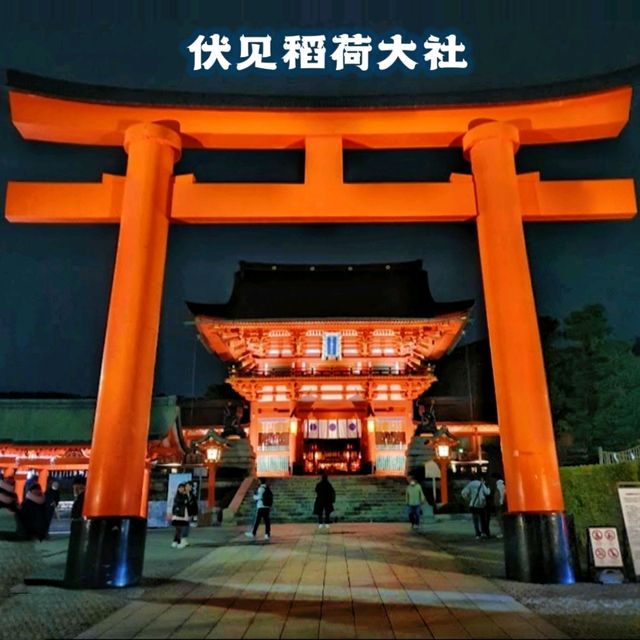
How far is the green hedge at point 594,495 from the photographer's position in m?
6.93

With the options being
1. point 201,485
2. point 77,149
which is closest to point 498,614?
point 77,149

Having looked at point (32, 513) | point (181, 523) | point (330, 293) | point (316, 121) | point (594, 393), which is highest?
point (330, 293)

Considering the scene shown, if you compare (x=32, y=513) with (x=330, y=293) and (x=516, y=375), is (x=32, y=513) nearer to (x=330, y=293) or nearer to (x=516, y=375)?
(x=516, y=375)

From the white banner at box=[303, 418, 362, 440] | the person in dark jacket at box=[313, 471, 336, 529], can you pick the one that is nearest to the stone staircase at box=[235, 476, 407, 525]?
the person in dark jacket at box=[313, 471, 336, 529]

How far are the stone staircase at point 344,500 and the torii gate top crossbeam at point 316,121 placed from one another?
1307 cm

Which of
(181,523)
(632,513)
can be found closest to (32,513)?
(181,523)

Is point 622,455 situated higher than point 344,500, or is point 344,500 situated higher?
point 622,455

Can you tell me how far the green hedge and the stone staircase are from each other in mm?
11942

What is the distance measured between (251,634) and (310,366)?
21826 millimetres

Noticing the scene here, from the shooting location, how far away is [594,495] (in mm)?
7090

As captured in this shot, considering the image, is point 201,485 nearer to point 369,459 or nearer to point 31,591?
point 369,459

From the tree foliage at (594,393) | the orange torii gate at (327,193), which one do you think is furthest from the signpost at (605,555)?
the tree foliage at (594,393)

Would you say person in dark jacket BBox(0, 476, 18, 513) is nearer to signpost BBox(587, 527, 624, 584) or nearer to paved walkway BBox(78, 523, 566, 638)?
paved walkway BBox(78, 523, 566, 638)

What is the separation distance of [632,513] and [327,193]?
18.8 ft
